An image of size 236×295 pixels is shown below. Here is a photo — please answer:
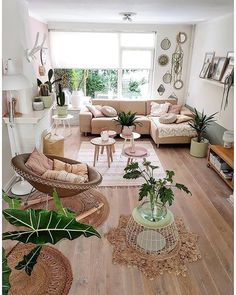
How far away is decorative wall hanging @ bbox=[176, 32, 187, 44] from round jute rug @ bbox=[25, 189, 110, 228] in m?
4.62

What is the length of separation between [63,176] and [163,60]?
4704 millimetres

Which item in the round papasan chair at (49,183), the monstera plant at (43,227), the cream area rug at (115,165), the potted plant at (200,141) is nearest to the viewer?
the monstera plant at (43,227)

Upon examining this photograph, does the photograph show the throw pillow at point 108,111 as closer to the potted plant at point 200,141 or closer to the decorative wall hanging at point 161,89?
the decorative wall hanging at point 161,89

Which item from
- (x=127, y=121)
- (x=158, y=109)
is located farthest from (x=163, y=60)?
(x=127, y=121)

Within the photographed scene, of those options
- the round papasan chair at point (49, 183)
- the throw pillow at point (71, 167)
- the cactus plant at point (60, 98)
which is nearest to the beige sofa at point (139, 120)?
the cactus plant at point (60, 98)

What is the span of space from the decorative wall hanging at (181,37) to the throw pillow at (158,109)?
161cm

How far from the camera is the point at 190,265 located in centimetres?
233

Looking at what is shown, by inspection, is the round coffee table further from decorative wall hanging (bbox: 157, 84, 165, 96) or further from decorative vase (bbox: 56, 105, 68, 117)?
decorative wall hanging (bbox: 157, 84, 165, 96)

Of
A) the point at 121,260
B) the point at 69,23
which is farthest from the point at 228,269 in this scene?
the point at 69,23

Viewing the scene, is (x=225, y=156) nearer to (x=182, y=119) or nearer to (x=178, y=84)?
(x=182, y=119)

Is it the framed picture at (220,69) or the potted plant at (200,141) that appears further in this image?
the potted plant at (200,141)

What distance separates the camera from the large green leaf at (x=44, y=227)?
1170 mm

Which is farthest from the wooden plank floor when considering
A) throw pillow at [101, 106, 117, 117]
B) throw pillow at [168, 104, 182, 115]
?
throw pillow at [101, 106, 117, 117]

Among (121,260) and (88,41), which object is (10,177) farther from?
(88,41)
